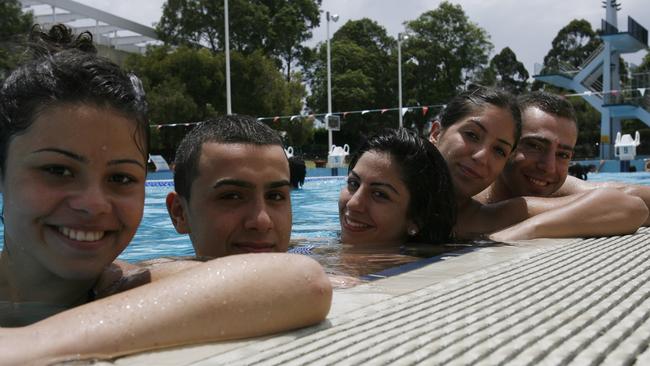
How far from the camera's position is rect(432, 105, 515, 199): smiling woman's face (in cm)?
402

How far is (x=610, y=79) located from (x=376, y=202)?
1302 inches

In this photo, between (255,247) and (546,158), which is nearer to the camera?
(255,247)

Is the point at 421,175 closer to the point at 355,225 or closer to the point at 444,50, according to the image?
the point at 355,225

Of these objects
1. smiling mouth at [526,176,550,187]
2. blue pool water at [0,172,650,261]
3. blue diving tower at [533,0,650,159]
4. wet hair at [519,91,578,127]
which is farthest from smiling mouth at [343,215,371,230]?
blue diving tower at [533,0,650,159]

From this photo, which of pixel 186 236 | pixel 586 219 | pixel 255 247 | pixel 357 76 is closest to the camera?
pixel 255 247

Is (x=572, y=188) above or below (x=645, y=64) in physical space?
below

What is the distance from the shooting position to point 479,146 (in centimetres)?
405

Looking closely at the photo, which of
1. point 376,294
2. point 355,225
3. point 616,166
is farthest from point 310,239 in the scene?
point 616,166

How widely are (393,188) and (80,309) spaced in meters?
2.46

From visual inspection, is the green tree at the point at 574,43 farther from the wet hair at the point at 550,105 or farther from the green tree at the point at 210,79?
the wet hair at the point at 550,105

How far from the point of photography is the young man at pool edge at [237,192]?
9.00ft

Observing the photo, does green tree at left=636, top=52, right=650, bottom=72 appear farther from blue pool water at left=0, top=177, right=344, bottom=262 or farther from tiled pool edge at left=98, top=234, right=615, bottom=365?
tiled pool edge at left=98, top=234, right=615, bottom=365

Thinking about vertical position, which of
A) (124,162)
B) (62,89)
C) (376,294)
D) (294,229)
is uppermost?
(62,89)

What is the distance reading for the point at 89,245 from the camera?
6.46 feet
